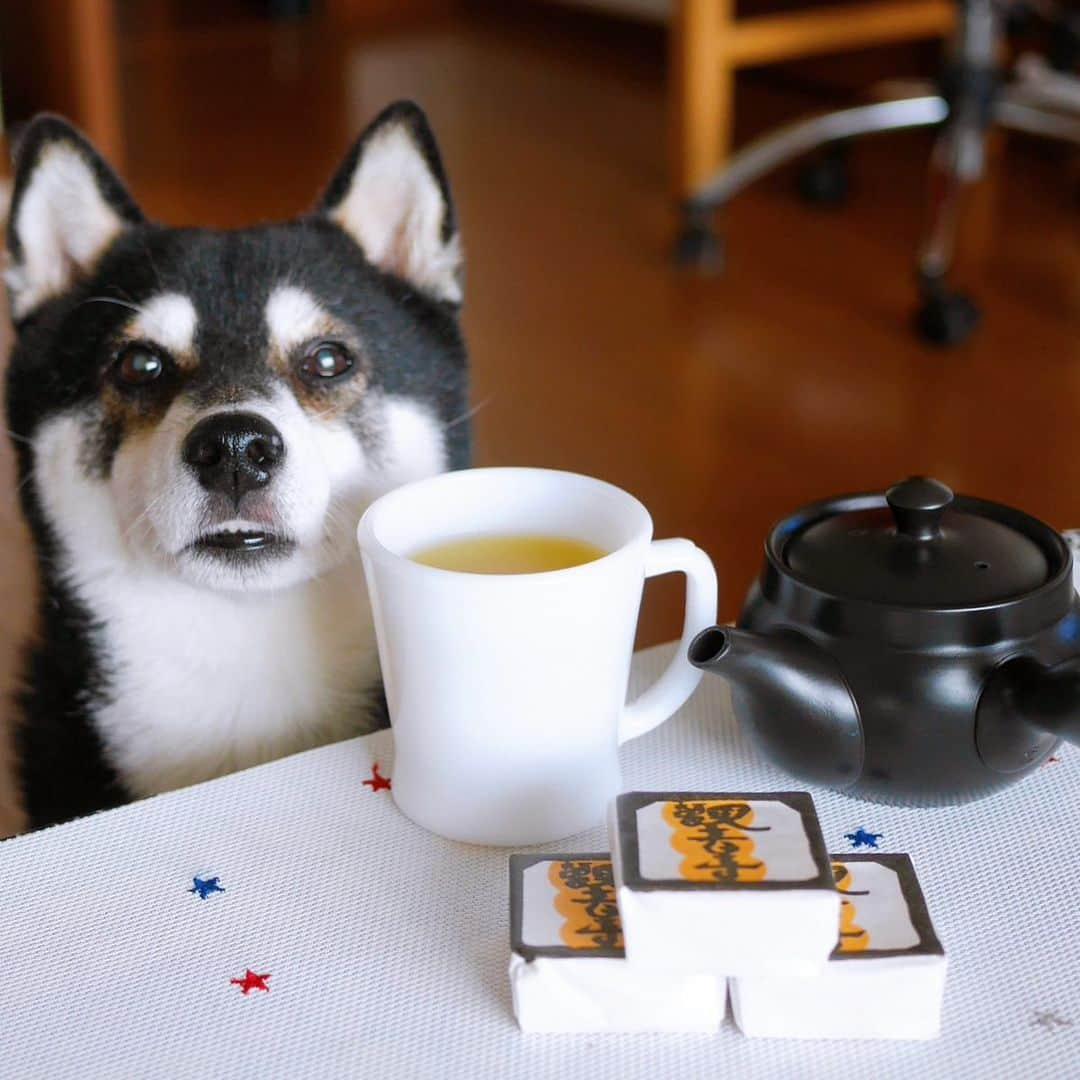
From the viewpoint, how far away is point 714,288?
267 cm

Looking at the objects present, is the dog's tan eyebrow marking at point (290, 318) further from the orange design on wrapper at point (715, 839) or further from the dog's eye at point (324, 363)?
the orange design on wrapper at point (715, 839)

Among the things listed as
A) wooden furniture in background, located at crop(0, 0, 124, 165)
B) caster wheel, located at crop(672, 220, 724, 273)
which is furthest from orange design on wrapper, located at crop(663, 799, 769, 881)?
wooden furniture in background, located at crop(0, 0, 124, 165)

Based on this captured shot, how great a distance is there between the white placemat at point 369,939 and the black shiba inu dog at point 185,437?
0.18 meters

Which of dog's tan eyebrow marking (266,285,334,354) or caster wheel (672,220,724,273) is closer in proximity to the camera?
dog's tan eyebrow marking (266,285,334,354)

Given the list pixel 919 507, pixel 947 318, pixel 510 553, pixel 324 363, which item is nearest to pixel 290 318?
pixel 324 363

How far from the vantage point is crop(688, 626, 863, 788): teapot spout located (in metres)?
0.66

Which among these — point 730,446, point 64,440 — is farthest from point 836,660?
point 730,446

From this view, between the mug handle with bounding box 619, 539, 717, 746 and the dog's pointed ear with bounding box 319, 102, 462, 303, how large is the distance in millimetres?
395

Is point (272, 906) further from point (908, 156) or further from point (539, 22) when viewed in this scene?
point (539, 22)

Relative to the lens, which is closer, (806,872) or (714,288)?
(806,872)

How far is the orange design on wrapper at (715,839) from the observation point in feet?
1.76

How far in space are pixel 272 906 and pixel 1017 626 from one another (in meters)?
0.34

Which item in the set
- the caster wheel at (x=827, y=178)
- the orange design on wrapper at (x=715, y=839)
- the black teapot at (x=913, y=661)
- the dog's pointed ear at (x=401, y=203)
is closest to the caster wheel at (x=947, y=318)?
the caster wheel at (x=827, y=178)

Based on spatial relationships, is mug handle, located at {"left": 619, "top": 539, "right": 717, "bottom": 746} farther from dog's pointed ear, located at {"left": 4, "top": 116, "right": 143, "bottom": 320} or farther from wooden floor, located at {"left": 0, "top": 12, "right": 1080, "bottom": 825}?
wooden floor, located at {"left": 0, "top": 12, "right": 1080, "bottom": 825}
